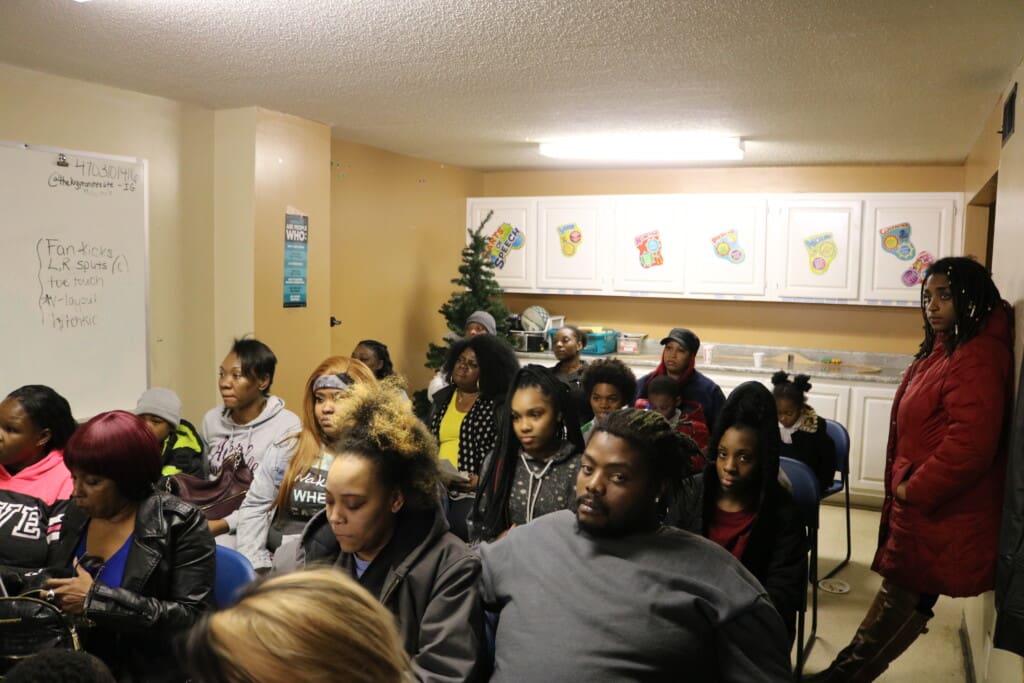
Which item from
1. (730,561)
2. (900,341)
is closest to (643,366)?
(900,341)

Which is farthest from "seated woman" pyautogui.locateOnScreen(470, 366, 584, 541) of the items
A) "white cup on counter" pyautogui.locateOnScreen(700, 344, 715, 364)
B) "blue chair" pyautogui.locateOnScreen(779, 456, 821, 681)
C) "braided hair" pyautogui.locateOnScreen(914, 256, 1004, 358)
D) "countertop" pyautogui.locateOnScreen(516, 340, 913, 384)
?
"white cup on counter" pyautogui.locateOnScreen(700, 344, 715, 364)

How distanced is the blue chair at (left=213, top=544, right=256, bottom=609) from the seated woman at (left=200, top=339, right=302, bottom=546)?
3.62 ft

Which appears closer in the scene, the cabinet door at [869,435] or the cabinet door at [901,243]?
the cabinet door at [869,435]

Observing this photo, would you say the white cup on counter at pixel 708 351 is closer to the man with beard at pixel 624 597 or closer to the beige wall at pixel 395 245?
the beige wall at pixel 395 245

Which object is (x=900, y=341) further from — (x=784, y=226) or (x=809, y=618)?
(x=809, y=618)

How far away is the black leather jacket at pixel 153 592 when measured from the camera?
178 cm

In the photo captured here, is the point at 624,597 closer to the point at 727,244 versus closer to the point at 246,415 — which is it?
the point at 246,415

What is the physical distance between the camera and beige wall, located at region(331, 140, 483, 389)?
18.4ft

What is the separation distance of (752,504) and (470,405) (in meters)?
1.54

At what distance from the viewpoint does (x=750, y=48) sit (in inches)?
117

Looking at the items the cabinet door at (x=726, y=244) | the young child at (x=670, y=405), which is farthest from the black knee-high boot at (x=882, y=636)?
the cabinet door at (x=726, y=244)

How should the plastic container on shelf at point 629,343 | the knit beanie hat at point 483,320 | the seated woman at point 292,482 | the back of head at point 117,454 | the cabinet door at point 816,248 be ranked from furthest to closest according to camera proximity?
the plastic container on shelf at point 629,343, the cabinet door at point 816,248, the knit beanie hat at point 483,320, the seated woman at point 292,482, the back of head at point 117,454

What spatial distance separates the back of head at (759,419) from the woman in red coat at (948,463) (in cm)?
70

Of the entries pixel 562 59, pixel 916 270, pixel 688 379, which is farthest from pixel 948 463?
pixel 916 270
